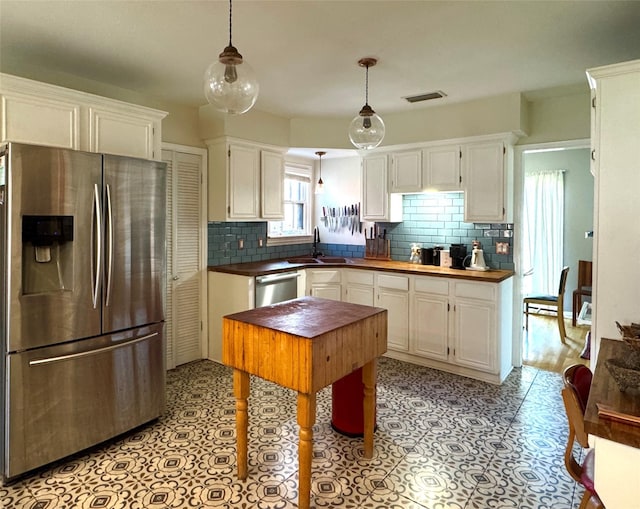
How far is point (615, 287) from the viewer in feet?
7.24

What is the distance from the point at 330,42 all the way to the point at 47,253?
222 centimetres

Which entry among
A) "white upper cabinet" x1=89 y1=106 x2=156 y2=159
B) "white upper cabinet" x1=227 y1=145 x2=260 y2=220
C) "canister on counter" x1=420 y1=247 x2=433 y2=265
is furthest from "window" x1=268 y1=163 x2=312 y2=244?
"white upper cabinet" x1=89 y1=106 x2=156 y2=159

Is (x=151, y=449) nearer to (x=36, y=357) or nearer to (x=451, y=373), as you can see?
(x=36, y=357)

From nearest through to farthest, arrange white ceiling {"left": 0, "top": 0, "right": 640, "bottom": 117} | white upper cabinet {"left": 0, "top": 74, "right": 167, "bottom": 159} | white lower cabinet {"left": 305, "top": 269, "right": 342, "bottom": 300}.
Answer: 1. white ceiling {"left": 0, "top": 0, "right": 640, "bottom": 117}
2. white upper cabinet {"left": 0, "top": 74, "right": 167, "bottom": 159}
3. white lower cabinet {"left": 305, "top": 269, "right": 342, "bottom": 300}

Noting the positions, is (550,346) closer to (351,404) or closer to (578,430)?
(351,404)

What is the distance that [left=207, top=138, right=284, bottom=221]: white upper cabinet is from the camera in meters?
4.17

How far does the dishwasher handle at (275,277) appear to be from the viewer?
13.3 feet

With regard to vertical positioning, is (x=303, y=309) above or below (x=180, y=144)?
below

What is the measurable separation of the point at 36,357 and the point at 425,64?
3255 mm

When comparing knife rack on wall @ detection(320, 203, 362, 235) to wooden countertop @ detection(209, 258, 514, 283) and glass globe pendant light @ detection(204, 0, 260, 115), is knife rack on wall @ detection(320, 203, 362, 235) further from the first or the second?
glass globe pendant light @ detection(204, 0, 260, 115)

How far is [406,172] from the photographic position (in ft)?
14.8

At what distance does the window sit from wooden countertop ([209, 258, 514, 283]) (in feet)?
1.80

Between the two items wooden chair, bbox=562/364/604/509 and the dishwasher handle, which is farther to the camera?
the dishwasher handle

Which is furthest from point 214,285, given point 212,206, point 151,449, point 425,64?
point 425,64
